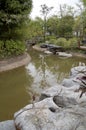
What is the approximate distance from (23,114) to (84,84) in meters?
1.13

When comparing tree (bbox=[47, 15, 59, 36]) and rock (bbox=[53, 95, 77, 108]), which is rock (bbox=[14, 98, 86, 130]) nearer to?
rock (bbox=[53, 95, 77, 108])

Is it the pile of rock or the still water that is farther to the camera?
the still water

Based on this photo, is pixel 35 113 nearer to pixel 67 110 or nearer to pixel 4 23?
pixel 67 110

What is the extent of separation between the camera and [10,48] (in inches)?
463

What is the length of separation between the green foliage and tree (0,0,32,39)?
21.6 inches

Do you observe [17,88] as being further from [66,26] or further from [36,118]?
[66,26]

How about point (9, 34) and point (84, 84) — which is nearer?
point (84, 84)

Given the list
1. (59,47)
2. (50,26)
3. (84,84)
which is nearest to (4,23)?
(59,47)

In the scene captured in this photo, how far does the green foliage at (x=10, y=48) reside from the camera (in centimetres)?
1133

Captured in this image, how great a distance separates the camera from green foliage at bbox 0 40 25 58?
11.3 metres

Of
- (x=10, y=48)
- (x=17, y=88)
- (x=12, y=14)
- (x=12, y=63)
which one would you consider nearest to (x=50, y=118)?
(x=17, y=88)

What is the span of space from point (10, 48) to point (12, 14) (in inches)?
67.9

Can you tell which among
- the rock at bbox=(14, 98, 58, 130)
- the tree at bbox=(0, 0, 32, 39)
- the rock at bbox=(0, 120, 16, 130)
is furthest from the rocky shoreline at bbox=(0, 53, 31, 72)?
the rock at bbox=(14, 98, 58, 130)

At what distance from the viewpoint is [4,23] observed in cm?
1129
